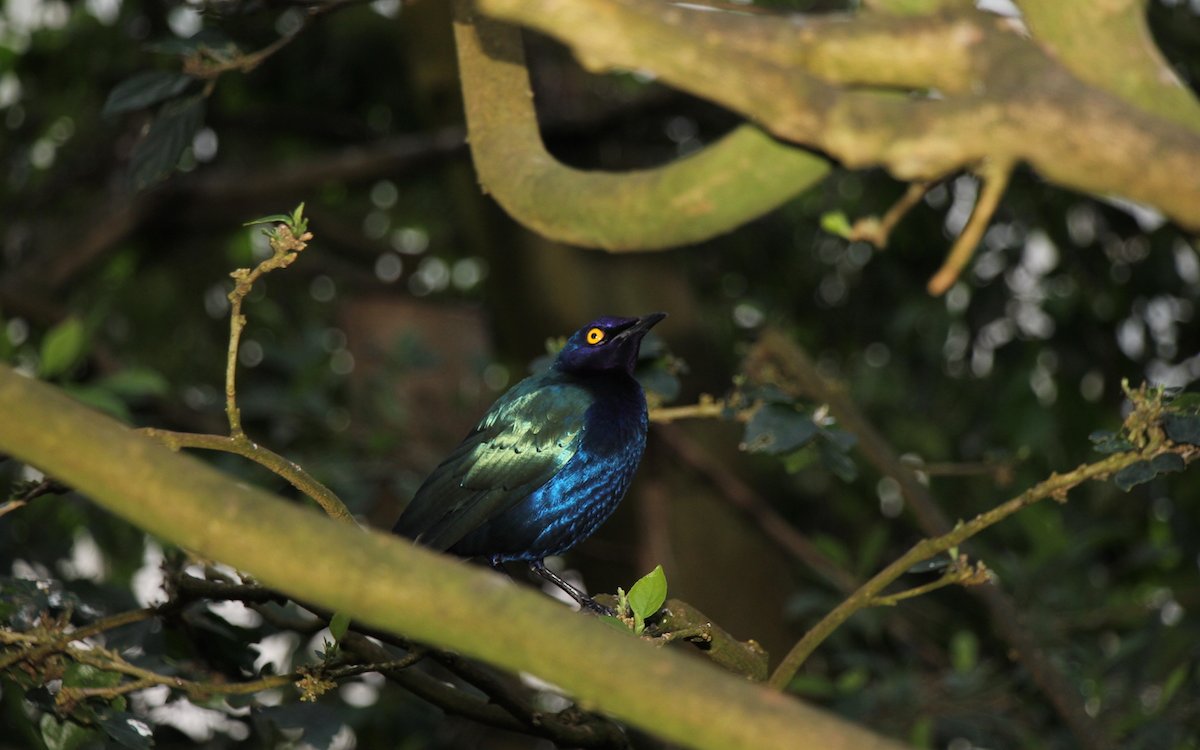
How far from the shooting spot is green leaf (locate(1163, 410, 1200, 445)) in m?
2.96

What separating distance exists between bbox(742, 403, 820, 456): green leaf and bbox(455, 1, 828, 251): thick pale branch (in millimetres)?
997

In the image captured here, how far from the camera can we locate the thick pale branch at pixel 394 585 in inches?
69.4

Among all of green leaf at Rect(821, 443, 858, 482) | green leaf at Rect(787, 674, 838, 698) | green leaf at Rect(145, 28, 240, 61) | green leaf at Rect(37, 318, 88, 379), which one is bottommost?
green leaf at Rect(787, 674, 838, 698)

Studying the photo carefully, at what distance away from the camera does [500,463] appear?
160 inches

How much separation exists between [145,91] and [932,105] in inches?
111

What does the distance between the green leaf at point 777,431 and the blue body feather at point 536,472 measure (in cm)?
50

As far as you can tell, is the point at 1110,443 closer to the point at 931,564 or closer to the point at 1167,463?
the point at 1167,463

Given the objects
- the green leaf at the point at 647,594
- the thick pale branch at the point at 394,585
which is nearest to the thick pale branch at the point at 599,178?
the green leaf at the point at 647,594

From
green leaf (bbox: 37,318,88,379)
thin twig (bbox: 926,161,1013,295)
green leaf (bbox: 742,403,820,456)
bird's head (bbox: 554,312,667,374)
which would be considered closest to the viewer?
thin twig (bbox: 926,161,1013,295)

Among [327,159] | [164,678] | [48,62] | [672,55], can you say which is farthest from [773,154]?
[48,62]

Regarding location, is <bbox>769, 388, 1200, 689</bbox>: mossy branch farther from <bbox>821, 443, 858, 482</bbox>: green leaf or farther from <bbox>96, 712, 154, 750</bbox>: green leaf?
<bbox>96, 712, 154, 750</bbox>: green leaf

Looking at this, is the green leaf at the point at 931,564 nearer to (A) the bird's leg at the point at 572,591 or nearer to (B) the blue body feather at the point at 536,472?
→ (A) the bird's leg at the point at 572,591

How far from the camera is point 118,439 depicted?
1963 mm

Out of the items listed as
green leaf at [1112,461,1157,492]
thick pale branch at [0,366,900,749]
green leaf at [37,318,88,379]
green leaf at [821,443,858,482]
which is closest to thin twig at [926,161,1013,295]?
thick pale branch at [0,366,900,749]
